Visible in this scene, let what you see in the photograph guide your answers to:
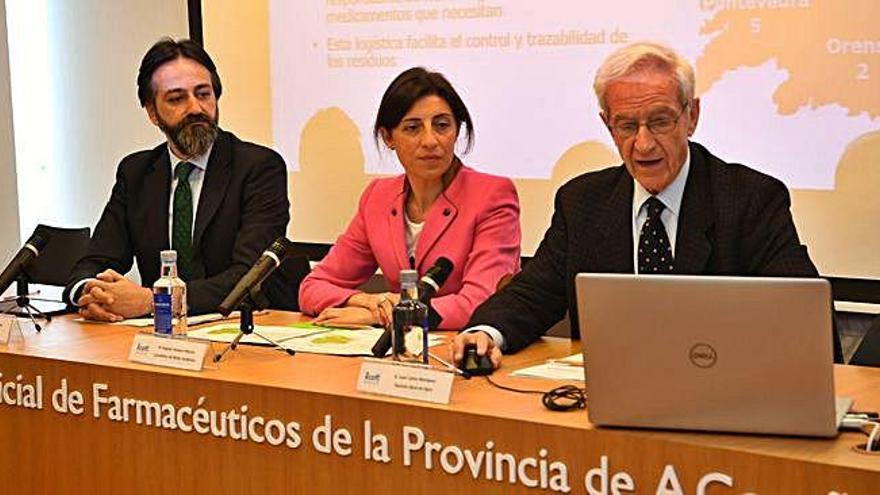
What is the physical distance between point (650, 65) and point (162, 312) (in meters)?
1.27

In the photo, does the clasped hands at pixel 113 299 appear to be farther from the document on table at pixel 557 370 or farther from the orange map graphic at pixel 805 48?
the orange map graphic at pixel 805 48

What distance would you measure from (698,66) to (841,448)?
7.66 ft

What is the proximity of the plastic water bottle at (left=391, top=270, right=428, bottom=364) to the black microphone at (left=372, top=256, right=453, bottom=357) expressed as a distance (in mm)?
34

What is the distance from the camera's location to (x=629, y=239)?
2.96 m

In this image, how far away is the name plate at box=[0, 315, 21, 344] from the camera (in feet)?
10.4

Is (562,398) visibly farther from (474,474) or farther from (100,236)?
(100,236)

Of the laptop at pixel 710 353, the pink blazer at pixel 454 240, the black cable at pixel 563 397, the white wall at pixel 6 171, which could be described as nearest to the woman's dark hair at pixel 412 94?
the pink blazer at pixel 454 240

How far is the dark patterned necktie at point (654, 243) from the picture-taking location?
2911 millimetres

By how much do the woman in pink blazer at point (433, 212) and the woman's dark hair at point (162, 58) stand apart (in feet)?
2.35

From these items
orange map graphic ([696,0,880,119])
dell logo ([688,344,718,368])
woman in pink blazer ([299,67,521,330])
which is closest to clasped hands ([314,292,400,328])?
woman in pink blazer ([299,67,521,330])

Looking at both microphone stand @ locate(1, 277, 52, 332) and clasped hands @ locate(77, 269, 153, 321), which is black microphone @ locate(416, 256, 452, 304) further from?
microphone stand @ locate(1, 277, 52, 332)

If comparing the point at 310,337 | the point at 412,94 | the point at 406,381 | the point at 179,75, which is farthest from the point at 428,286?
the point at 179,75

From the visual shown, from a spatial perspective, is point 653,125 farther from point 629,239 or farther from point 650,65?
point 629,239

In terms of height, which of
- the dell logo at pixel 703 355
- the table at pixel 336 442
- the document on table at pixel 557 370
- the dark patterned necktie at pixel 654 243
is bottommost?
the table at pixel 336 442
